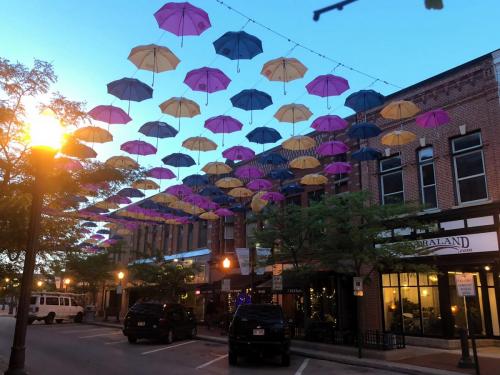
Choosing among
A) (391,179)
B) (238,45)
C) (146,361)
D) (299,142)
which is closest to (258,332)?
(146,361)

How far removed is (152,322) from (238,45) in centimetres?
1186

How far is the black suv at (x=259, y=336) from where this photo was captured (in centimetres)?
1341

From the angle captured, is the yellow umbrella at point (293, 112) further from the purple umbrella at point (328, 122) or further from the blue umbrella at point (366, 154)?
the blue umbrella at point (366, 154)

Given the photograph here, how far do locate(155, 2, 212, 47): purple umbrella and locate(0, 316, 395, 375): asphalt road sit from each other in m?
8.66

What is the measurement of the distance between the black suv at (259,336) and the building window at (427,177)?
366 inches

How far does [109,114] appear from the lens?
626 inches

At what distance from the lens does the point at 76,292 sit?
47000 mm

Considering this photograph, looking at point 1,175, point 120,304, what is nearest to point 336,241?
point 1,175

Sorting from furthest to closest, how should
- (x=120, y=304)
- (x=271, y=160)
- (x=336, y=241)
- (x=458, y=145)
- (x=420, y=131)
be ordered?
(x=120, y=304) → (x=271, y=160) → (x=420, y=131) → (x=458, y=145) → (x=336, y=241)

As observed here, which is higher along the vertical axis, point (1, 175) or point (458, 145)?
point (458, 145)

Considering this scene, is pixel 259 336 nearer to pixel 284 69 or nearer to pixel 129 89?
pixel 284 69

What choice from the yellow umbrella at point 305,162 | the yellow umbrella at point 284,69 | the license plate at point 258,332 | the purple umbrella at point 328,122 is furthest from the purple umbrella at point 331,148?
the license plate at point 258,332

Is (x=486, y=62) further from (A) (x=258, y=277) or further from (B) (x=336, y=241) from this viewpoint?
(A) (x=258, y=277)

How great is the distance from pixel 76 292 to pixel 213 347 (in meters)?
32.7
